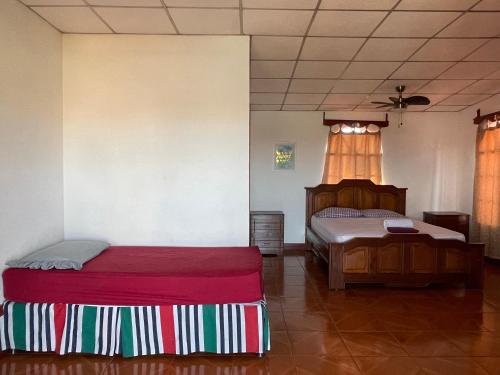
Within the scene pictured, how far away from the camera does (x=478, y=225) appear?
550cm

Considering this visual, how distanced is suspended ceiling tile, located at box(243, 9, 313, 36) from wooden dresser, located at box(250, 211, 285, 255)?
3.12m

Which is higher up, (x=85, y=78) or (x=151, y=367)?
(x=85, y=78)

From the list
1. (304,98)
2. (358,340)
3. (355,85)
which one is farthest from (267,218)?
(358,340)

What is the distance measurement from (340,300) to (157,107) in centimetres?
270

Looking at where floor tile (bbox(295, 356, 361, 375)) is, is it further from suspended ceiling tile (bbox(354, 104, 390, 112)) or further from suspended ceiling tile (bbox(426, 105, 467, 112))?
suspended ceiling tile (bbox(426, 105, 467, 112))

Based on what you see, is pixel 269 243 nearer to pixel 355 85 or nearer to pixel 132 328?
pixel 355 85

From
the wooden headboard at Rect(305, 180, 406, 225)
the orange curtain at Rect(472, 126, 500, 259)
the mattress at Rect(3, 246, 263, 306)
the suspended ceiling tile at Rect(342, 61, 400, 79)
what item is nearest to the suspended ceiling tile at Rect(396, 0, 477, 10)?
the suspended ceiling tile at Rect(342, 61, 400, 79)

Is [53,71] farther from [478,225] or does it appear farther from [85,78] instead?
[478,225]

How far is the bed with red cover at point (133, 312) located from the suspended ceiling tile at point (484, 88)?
162 inches

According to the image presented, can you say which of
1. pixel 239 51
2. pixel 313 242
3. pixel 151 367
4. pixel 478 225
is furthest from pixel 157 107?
pixel 478 225

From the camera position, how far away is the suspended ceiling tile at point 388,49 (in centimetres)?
316

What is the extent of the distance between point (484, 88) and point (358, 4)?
321 cm

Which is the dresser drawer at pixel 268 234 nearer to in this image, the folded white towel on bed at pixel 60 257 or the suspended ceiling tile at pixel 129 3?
the folded white towel on bed at pixel 60 257

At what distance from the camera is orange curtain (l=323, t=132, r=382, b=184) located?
5.90m
